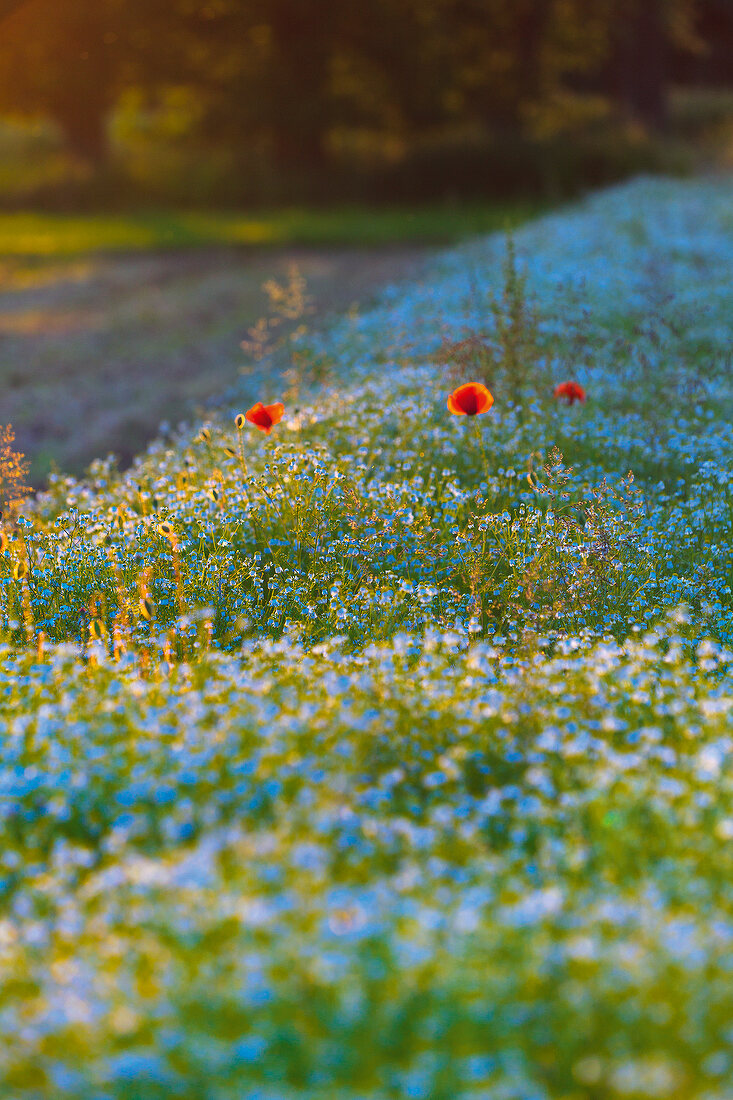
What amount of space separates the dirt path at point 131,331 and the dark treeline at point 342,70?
11074mm

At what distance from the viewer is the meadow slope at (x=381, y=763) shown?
291cm

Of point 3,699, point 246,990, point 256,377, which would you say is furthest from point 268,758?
point 256,377

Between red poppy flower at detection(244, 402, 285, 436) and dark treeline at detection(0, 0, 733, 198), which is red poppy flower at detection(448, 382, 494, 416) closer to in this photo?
red poppy flower at detection(244, 402, 285, 436)

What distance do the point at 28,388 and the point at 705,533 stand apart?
11054 mm

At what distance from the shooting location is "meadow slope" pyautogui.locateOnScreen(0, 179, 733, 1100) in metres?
2.91

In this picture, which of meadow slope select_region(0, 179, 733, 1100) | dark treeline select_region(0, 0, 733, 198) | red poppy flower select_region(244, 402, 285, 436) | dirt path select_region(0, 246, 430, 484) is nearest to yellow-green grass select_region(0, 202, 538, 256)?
dirt path select_region(0, 246, 430, 484)

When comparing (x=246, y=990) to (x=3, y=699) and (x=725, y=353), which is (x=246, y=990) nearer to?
(x=3, y=699)

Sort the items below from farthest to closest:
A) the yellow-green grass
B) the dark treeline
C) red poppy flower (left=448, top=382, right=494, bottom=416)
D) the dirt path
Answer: the dark treeline, the yellow-green grass, the dirt path, red poppy flower (left=448, top=382, right=494, bottom=416)

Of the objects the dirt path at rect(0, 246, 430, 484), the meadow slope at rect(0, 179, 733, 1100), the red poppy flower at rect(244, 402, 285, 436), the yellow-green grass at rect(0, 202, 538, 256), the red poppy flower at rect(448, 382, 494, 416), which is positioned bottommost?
the meadow slope at rect(0, 179, 733, 1100)

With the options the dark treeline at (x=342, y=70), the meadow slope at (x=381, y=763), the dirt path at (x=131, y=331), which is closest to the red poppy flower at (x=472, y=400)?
the meadow slope at (x=381, y=763)

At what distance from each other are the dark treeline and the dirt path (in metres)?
11.1

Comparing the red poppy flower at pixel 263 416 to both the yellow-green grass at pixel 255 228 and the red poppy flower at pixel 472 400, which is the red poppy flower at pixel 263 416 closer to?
the red poppy flower at pixel 472 400

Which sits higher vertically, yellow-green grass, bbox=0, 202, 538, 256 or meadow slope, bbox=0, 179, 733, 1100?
yellow-green grass, bbox=0, 202, 538, 256

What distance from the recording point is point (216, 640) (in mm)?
6035
